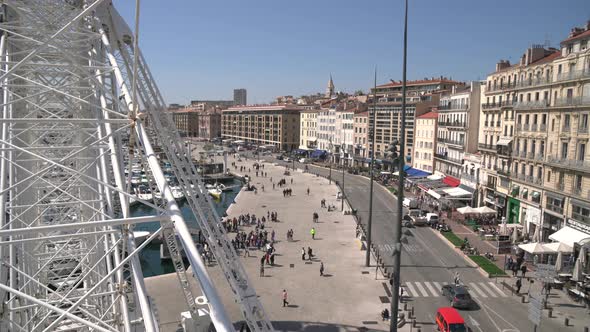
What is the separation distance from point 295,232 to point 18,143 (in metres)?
25.5

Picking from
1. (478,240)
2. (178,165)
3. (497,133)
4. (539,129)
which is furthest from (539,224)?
(178,165)

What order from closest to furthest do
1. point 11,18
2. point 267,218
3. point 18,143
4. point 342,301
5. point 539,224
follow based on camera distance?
point 18,143 → point 11,18 → point 342,301 → point 539,224 → point 267,218

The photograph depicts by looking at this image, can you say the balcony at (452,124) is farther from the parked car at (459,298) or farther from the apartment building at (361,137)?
the parked car at (459,298)

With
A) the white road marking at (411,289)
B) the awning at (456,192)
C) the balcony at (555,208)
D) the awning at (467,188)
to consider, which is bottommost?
the white road marking at (411,289)

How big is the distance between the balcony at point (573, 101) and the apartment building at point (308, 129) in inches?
2805

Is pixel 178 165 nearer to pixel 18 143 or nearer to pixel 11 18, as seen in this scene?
pixel 18 143

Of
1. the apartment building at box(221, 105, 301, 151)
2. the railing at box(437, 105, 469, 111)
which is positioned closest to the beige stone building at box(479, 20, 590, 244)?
the railing at box(437, 105, 469, 111)

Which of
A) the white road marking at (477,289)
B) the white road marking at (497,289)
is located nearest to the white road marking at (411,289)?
the white road marking at (477,289)

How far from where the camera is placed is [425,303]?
21797mm

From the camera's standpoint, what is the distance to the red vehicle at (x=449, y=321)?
705 inches

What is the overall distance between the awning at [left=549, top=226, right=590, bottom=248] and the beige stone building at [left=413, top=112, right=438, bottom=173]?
3243 centimetres

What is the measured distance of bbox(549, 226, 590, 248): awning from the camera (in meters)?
27.1

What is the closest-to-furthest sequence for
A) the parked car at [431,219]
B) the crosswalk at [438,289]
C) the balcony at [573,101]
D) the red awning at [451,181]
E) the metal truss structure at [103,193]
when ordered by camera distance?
the metal truss structure at [103,193] → the crosswalk at [438,289] → the balcony at [573,101] → the parked car at [431,219] → the red awning at [451,181]

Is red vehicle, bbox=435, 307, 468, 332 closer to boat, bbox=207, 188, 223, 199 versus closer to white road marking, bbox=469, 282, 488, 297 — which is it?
white road marking, bbox=469, 282, 488, 297
